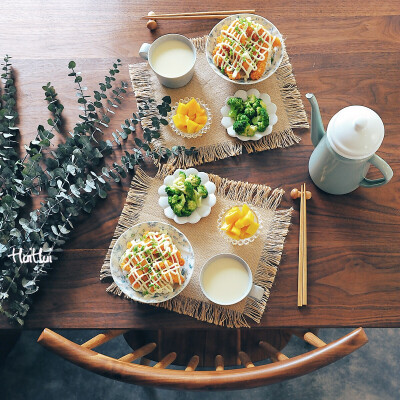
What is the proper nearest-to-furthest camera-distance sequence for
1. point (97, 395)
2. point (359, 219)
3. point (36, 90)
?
1. point (359, 219)
2. point (36, 90)
3. point (97, 395)

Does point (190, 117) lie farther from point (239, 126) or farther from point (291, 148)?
point (291, 148)

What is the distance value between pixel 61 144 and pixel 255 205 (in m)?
0.55

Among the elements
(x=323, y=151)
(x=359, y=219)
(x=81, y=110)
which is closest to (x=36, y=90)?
(x=81, y=110)

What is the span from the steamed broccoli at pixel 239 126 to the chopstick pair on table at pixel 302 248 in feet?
0.72

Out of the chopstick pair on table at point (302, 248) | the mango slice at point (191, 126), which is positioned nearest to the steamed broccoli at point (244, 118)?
the mango slice at point (191, 126)

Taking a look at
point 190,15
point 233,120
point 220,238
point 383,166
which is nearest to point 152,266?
point 220,238

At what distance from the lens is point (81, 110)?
134cm

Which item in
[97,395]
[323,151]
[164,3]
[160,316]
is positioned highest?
[164,3]

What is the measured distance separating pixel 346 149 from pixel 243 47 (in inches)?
16.6

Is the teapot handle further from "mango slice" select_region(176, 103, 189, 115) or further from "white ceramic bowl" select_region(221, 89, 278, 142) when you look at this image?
"mango slice" select_region(176, 103, 189, 115)

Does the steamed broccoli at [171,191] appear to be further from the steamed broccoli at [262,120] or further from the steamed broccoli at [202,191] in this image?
the steamed broccoli at [262,120]

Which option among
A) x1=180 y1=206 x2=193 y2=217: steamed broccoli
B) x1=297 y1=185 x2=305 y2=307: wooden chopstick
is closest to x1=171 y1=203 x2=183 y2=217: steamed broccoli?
x1=180 y1=206 x2=193 y2=217: steamed broccoli

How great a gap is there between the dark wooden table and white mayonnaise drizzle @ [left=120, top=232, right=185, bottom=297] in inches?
4.0

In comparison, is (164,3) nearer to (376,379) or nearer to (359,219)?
(359,219)
